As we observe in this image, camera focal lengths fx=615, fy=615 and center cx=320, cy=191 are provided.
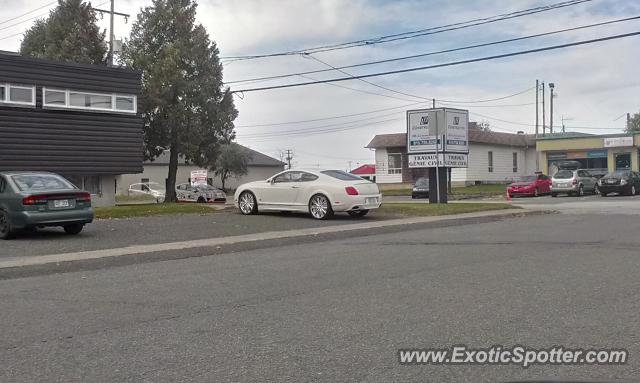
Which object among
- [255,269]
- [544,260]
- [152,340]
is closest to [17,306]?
[152,340]

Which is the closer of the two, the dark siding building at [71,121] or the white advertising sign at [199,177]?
the dark siding building at [71,121]

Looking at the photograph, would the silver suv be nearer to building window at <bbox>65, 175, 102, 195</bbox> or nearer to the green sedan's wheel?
building window at <bbox>65, 175, 102, 195</bbox>

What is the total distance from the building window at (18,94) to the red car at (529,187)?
81.4 feet

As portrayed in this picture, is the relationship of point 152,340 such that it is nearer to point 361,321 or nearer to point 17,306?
point 361,321

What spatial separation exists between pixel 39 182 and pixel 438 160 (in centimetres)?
1264

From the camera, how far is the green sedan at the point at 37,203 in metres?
12.4

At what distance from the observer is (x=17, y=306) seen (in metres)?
6.82

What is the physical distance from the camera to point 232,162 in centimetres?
5956

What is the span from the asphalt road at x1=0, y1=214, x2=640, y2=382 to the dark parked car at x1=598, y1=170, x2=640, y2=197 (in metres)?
23.5

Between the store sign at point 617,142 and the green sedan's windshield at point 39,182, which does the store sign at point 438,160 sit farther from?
the store sign at point 617,142

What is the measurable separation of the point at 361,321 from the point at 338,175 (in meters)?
11.4

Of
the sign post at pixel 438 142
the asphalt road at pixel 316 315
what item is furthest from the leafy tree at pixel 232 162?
the asphalt road at pixel 316 315

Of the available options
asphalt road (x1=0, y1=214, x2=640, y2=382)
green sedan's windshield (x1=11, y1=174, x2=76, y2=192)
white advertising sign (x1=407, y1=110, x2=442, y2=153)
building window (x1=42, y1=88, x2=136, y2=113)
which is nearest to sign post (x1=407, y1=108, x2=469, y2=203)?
white advertising sign (x1=407, y1=110, x2=442, y2=153)

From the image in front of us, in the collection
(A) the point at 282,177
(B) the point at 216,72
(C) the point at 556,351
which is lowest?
(C) the point at 556,351
